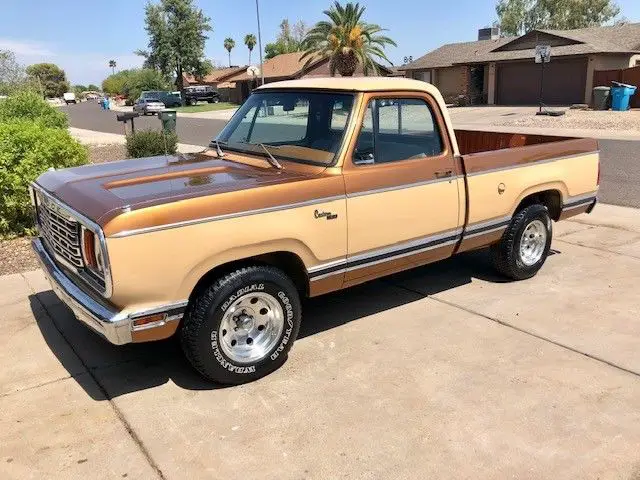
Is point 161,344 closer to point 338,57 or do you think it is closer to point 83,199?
point 83,199

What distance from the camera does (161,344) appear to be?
14.8ft

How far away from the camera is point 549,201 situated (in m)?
5.88

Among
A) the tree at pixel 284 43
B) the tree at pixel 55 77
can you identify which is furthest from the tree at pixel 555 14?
the tree at pixel 55 77

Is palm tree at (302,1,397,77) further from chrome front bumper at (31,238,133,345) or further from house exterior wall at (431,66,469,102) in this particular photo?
chrome front bumper at (31,238,133,345)

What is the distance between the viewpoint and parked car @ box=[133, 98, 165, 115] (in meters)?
38.0

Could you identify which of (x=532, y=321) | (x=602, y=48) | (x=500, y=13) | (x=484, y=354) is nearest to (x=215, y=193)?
(x=484, y=354)

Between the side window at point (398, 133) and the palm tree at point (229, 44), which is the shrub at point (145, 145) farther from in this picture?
the palm tree at point (229, 44)

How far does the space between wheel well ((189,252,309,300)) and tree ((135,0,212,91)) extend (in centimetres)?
7329

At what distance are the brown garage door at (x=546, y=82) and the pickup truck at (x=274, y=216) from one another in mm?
31008

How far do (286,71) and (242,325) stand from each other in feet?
176

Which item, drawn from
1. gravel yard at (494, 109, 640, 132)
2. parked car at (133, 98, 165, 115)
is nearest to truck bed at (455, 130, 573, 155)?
gravel yard at (494, 109, 640, 132)

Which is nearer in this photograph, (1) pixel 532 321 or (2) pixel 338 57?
(1) pixel 532 321

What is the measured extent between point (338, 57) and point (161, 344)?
127 ft

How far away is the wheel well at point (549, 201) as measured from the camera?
5.68 meters
